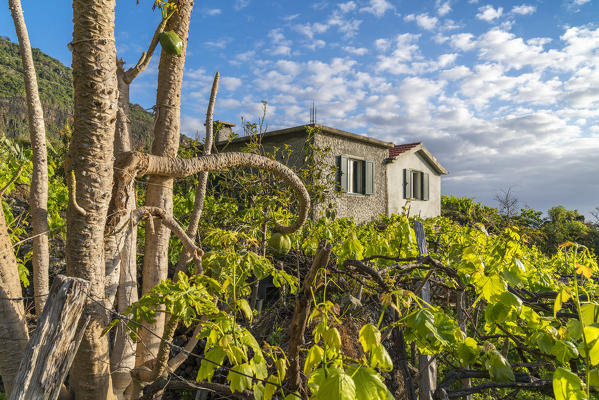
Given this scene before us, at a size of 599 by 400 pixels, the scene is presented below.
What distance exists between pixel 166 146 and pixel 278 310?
109 inches

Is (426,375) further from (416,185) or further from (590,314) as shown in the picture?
(416,185)

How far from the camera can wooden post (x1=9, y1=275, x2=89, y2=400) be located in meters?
1.55

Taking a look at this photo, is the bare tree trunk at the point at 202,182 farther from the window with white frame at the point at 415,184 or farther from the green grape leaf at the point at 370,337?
the window with white frame at the point at 415,184

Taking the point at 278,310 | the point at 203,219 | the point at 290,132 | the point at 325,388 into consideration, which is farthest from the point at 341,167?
the point at 325,388

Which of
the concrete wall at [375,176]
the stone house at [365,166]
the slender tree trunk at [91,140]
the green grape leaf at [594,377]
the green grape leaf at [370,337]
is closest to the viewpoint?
the green grape leaf at [370,337]

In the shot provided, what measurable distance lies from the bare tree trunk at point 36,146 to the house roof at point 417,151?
1084 centimetres

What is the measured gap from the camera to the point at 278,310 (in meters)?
4.87

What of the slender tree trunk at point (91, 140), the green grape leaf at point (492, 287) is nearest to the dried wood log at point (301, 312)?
the green grape leaf at point (492, 287)

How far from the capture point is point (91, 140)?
6.63ft

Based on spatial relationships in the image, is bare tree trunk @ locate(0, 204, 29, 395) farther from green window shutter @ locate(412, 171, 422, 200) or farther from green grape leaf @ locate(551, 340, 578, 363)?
green window shutter @ locate(412, 171, 422, 200)

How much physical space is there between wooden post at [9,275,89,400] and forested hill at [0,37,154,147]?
43.0 ft

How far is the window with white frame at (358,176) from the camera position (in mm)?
11133

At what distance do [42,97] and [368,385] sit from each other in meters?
26.9

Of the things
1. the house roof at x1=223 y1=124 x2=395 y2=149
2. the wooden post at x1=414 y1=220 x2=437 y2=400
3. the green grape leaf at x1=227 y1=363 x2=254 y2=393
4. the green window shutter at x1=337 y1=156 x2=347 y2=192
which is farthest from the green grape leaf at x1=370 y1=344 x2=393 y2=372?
the green window shutter at x1=337 y1=156 x2=347 y2=192
